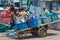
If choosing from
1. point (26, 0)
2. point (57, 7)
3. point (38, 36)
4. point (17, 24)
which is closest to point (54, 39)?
point (38, 36)

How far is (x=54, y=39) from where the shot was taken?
47.4 ft

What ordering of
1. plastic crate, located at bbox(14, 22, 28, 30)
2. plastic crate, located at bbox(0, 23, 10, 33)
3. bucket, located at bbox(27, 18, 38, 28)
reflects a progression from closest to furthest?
plastic crate, located at bbox(14, 22, 28, 30)
bucket, located at bbox(27, 18, 38, 28)
plastic crate, located at bbox(0, 23, 10, 33)

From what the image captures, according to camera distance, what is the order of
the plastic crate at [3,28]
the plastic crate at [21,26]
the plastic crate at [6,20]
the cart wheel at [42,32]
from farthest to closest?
the plastic crate at [6,20], the plastic crate at [3,28], the cart wheel at [42,32], the plastic crate at [21,26]

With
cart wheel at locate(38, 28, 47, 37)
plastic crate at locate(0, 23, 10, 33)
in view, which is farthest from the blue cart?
plastic crate at locate(0, 23, 10, 33)

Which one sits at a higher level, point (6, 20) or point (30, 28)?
point (30, 28)

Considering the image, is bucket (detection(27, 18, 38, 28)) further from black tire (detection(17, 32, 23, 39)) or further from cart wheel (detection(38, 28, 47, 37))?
black tire (detection(17, 32, 23, 39))

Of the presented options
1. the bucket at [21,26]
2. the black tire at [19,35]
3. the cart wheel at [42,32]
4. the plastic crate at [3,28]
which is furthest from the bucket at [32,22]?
the plastic crate at [3,28]

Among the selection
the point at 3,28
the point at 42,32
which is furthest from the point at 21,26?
the point at 3,28

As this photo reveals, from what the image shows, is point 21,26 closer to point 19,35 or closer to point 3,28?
point 19,35

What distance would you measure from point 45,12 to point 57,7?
3520mm

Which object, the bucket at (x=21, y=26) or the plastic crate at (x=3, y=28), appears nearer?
the bucket at (x=21, y=26)

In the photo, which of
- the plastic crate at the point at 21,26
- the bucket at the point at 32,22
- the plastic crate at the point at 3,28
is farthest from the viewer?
the plastic crate at the point at 3,28

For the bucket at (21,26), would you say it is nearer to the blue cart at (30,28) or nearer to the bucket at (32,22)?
the blue cart at (30,28)

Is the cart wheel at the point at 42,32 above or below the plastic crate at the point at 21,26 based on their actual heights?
below
